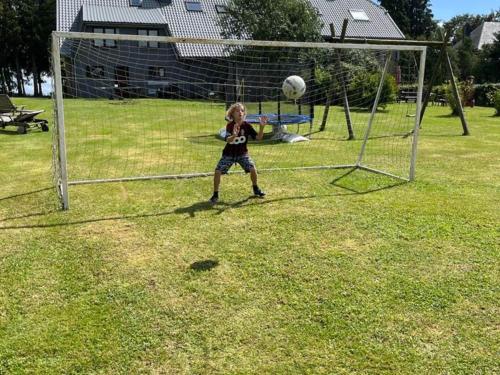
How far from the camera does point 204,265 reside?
408 cm

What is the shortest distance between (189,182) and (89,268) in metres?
3.16

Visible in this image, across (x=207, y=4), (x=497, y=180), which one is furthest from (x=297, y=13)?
(x=497, y=180)

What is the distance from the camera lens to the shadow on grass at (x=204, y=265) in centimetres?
401

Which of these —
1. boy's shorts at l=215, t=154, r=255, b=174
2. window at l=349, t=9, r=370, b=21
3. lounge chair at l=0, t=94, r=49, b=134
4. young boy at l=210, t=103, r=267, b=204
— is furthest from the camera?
window at l=349, t=9, r=370, b=21

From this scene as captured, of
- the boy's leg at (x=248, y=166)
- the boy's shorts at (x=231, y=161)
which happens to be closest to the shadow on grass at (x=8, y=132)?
the boy's shorts at (x=231, y=161)

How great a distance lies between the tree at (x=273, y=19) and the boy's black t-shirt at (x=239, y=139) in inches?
880

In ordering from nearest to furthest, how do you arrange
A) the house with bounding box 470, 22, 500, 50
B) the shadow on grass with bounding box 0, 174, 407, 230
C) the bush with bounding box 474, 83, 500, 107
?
the shadow on grass with bounding box 0, 174, 407, 230 → the bush with bounding box 474, 83, 500, 107 → the house with bounding box 470, 22, 500, 50

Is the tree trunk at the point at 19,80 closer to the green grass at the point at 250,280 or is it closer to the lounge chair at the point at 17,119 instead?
the lounge chair at the point at 17,119

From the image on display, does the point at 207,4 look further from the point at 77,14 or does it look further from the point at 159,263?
the point at 159,263

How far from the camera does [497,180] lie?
7.31 meters

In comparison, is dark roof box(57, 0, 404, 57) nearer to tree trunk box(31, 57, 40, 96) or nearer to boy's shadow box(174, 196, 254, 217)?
tree trunk box(31, 57, 40, 96)

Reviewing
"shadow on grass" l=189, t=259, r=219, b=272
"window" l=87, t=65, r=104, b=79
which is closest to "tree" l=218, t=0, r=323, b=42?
"window" l=87, t=65, r=104, b=79

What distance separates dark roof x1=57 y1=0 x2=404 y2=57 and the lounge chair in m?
17.4

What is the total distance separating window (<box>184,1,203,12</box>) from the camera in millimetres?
34781
